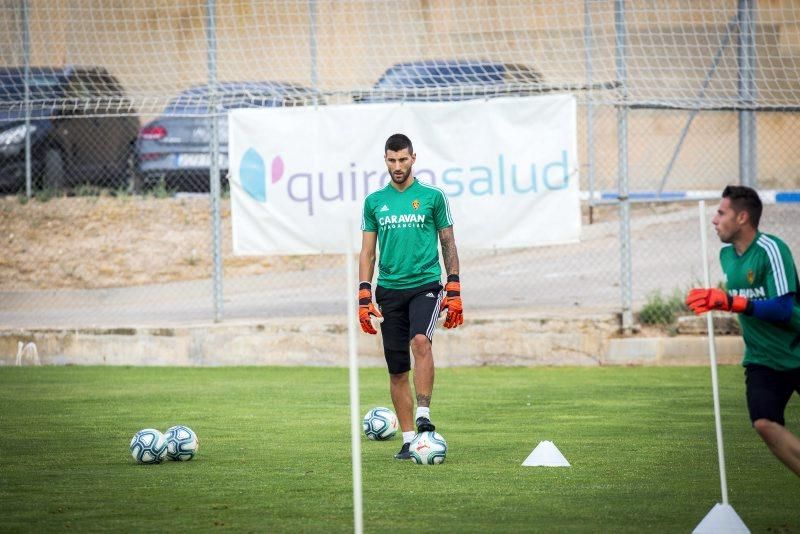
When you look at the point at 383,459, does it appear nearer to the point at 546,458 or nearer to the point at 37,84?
the point at 546,458

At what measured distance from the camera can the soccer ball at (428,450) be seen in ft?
28.7

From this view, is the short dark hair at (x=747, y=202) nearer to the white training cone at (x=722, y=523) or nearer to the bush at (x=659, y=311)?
the white training cone at (x=722, y=523)

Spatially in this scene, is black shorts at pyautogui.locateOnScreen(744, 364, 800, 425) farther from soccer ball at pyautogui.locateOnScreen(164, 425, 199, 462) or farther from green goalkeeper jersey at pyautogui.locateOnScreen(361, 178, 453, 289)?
soccer ball at pyautogui.locateOnScreen(164, 425, 199, 462)

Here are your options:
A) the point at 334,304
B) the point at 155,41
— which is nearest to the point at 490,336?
the point at 334,304

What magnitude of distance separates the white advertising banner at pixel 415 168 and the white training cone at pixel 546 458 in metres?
6.77

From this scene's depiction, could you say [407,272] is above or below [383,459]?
above

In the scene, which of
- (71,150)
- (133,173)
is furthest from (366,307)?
(71,150)

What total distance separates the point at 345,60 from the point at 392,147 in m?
9.60

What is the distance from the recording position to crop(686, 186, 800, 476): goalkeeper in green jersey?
6.72m

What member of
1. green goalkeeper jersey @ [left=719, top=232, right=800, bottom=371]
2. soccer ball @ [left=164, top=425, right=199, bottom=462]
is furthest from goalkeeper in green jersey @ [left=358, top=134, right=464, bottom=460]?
green goalkeeper jersey @ [left=719, top=232, right=800, bottom=371]

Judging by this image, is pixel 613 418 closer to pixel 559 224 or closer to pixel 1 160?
pixel 559 224

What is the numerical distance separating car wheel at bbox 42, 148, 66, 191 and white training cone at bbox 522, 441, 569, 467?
51.4 ft

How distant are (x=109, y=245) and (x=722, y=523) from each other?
17481 millimetres

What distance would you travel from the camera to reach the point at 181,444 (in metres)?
9.01
